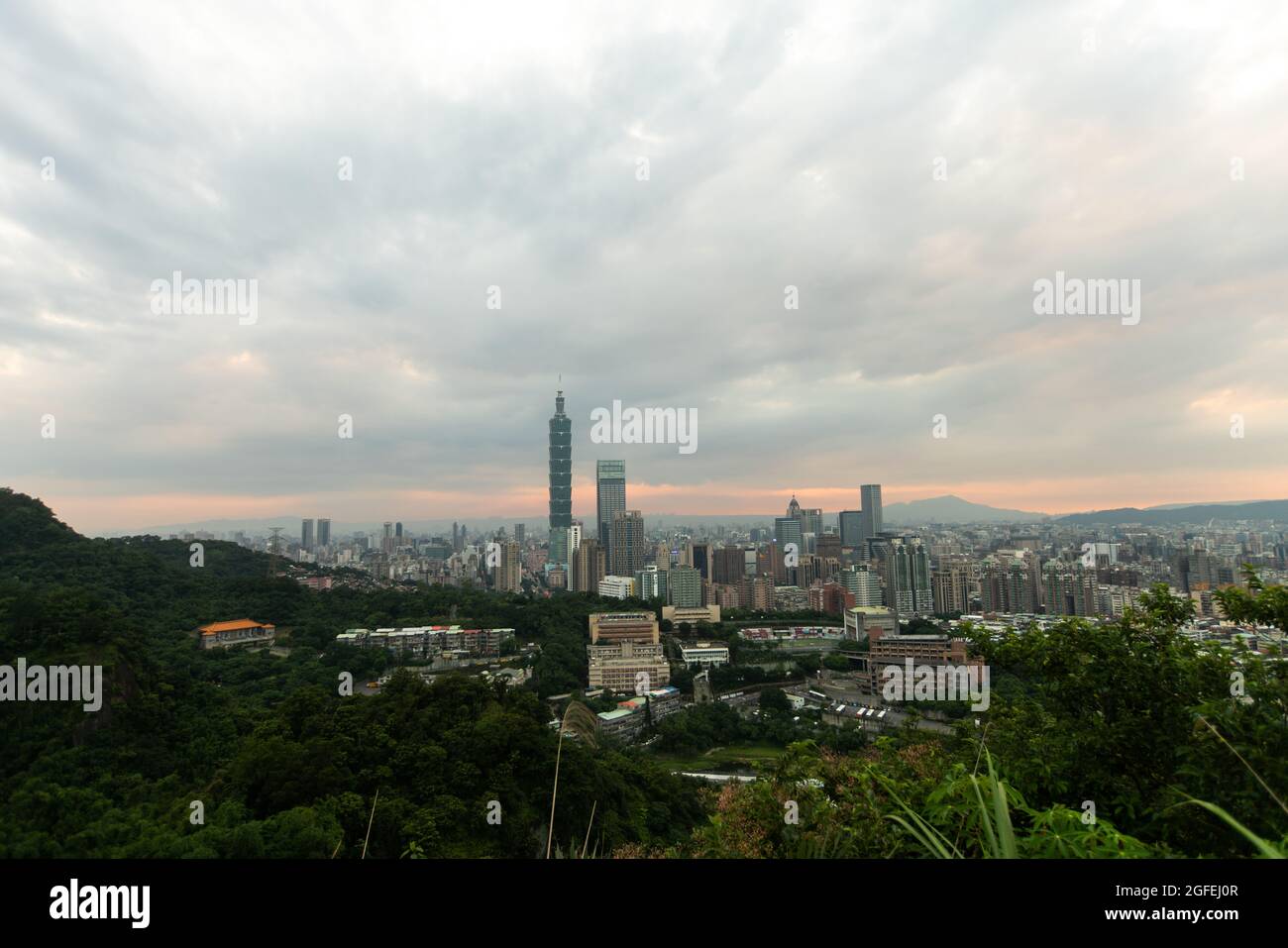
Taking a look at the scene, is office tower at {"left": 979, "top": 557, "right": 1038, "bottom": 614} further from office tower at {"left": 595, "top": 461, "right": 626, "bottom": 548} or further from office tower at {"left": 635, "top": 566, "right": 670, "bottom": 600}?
office tower at {"left": 595, "top": 461, "right": 626, "bottom": 548}

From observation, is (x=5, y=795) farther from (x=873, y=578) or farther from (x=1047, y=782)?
(x=873, y=578)

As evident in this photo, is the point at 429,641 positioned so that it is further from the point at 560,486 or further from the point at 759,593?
the point at 560,486

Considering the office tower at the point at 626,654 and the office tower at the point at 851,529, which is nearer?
the office tower at the point at 626,654

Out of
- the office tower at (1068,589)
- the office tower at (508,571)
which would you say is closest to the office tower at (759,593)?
the office tower at (508,571)

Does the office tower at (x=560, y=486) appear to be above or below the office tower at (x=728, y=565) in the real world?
above

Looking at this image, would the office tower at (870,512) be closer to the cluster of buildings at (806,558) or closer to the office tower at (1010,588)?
the cluster of buildings at (806,558)

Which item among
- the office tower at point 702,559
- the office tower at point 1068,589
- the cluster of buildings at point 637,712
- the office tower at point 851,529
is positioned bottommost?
the cluster of buildings at point 637,712
